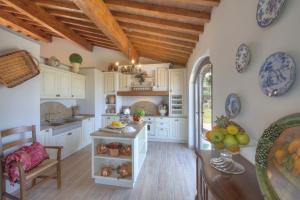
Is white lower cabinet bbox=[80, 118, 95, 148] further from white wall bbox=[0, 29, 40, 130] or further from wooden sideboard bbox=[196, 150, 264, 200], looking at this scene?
wooden sideboard bbox=[196, 150, 264, 200]

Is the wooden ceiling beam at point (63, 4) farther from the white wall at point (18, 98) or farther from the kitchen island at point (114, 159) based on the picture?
the kitchen island at point (114, 159)

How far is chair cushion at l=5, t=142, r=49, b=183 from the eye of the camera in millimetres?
1830

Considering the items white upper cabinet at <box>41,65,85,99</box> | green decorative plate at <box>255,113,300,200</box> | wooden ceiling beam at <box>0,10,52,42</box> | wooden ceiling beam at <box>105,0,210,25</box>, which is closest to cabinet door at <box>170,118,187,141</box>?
white upper cabinet at <box>41,65,85,99</box>

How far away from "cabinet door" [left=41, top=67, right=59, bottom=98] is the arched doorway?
3464mm

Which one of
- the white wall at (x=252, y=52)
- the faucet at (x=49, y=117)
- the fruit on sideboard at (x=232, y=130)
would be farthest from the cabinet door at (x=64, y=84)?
the fruit on sideboard at (x=232, y=130)

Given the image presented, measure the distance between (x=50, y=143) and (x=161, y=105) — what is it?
125 inches

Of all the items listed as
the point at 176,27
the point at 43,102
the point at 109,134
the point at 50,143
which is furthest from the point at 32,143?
the point at 176,27

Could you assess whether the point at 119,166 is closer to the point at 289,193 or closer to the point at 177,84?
the point at 289,193

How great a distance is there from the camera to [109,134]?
2363 mm

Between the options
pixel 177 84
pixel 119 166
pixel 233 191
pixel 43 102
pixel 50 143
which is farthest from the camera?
pixel 177 84

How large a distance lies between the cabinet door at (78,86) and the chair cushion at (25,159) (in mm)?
2202

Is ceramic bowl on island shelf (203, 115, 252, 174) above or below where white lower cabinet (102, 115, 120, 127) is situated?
above

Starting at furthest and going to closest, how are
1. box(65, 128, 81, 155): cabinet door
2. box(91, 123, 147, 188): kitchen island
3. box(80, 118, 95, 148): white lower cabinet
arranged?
box(80, 118, 95, 148): white lower cabinet < box(65, 128, 81, 155): cabinet door < box(91, 123, 147, 188): kitchen island

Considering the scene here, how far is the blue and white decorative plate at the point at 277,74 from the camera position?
0.81 m
